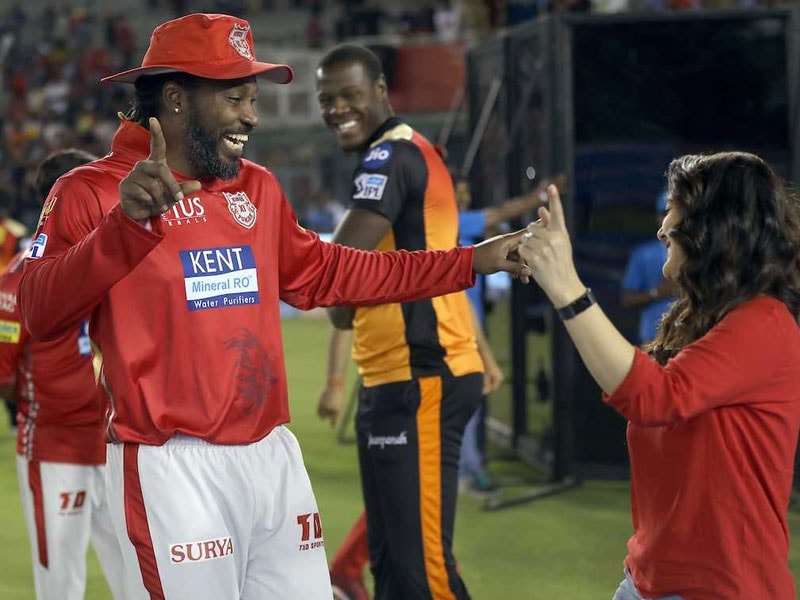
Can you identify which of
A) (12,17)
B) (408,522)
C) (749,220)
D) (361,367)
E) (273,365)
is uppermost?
(12,17)

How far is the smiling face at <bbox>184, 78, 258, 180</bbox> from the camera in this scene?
9.78ft

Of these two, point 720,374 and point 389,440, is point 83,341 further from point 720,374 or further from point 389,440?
point 720,374

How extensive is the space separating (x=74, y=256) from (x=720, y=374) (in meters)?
1.35

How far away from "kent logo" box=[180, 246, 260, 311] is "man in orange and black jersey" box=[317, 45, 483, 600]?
3.57ft

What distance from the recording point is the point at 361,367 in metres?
4.27

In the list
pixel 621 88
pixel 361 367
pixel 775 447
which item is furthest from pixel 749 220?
pixel 621 88

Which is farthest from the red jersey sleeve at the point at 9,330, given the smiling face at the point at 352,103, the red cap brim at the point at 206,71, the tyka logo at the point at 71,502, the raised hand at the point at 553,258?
the raised hand at the point at 553,258

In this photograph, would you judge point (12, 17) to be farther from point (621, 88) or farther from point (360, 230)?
point (360, 230)

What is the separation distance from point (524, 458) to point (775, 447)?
220 inches

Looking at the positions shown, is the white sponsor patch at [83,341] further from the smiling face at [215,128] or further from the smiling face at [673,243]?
the smiling face at [673,243]

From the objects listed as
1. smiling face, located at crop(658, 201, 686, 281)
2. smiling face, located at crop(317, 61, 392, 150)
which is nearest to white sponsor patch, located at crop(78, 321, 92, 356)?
smiling face, located at crop(317, 61, 392, 150)

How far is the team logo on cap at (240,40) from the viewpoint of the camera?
2.98 metres

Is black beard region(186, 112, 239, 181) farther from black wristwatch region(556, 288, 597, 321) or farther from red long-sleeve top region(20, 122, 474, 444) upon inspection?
black wristwatch region(556, 288, 597, 321)

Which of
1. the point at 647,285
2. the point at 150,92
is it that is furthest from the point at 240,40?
the point at 647,285
